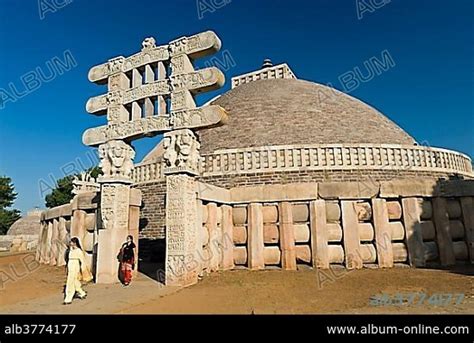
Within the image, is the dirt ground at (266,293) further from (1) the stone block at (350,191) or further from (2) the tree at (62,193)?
(2) the tree at (62,193)

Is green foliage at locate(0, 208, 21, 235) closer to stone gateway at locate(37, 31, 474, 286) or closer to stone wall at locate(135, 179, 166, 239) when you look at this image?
stone wall at locate(135, 179, 166, 239)

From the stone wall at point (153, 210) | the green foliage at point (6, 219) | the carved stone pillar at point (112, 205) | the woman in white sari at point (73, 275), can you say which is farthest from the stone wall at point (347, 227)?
the green foliage at point (6, 219)

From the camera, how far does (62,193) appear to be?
44938mm

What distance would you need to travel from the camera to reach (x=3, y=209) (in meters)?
41.1

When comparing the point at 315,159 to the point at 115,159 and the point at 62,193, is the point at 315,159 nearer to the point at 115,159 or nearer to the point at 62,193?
the point at 115,159

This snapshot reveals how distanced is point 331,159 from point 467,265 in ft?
20.5

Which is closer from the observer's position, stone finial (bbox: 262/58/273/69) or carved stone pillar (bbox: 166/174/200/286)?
carved stone pillar (bbox: 166/174/200/286)
